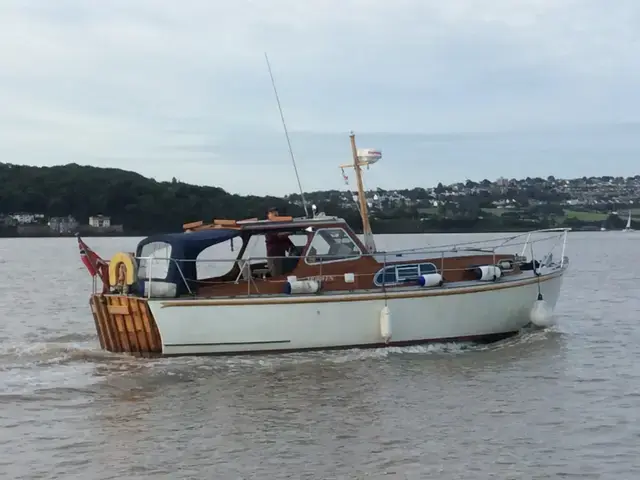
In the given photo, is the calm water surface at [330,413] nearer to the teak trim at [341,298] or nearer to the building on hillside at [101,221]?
the teak trim at [341,298]

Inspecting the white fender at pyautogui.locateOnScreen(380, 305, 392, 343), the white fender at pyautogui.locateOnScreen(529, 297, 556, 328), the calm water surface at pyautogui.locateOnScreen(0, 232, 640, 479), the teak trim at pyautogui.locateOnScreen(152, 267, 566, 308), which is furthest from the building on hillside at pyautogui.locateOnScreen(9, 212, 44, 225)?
the white fender at pyautogui.locateOnScreen(380, 305, 392, 343)

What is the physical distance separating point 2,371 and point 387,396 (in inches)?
244

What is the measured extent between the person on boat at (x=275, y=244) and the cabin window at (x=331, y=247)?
626 millimetres

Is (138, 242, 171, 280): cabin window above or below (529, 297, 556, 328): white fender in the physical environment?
above

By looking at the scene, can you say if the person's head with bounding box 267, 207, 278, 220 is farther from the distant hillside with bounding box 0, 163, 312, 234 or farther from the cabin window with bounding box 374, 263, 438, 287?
the distant hillside with bounding box 0, 163, 312, 234

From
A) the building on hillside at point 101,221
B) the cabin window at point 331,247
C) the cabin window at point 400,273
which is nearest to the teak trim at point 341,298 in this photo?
the cabin window at point 400,273

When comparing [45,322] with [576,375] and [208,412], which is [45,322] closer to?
[208,412]

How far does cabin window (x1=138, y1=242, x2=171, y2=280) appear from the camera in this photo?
14438 millimetres

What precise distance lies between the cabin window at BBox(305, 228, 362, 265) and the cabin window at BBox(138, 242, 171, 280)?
7.84ft

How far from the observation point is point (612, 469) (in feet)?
30.9

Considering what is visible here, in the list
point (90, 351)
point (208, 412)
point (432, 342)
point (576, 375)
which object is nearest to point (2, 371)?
point (90, 351)

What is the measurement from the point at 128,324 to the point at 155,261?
1.13 meters

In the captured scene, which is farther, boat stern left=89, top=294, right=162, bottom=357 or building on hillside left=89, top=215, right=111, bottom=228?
building on hillside left=89, top=215, right=111, bottom=228

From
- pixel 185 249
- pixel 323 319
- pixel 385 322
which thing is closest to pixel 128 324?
pixel 185 249
